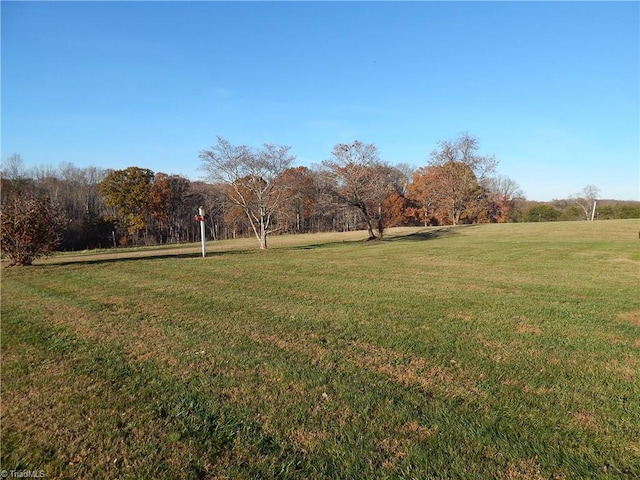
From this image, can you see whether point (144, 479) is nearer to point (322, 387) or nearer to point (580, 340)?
point (322, 387)

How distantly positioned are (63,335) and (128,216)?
44.6 meters

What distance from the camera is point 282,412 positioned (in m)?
2.94

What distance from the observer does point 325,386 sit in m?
3.41

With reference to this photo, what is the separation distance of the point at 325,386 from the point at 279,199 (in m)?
20.0

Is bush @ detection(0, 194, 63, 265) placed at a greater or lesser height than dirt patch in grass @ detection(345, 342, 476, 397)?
greater

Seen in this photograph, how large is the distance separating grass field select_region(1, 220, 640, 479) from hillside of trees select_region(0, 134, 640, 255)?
54.9 feet

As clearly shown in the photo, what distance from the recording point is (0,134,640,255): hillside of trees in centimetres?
2408

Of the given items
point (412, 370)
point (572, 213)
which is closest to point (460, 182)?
point (572, 213)

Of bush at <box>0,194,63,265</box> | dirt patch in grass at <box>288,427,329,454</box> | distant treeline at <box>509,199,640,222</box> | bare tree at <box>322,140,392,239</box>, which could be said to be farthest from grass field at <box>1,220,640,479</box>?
distant treeline at <box>509,199,640,222</box>

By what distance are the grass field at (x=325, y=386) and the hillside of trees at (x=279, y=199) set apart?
16745 millimetres

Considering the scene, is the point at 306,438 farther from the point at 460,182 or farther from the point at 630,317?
the point at 460,182

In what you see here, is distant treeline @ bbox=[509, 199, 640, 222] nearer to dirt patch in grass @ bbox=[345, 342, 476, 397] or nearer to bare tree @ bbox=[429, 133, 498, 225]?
bare tree @ bbox=[429, 133, 498, 225]

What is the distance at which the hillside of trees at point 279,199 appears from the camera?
2408 cm

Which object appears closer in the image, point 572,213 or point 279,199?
point 279,199
